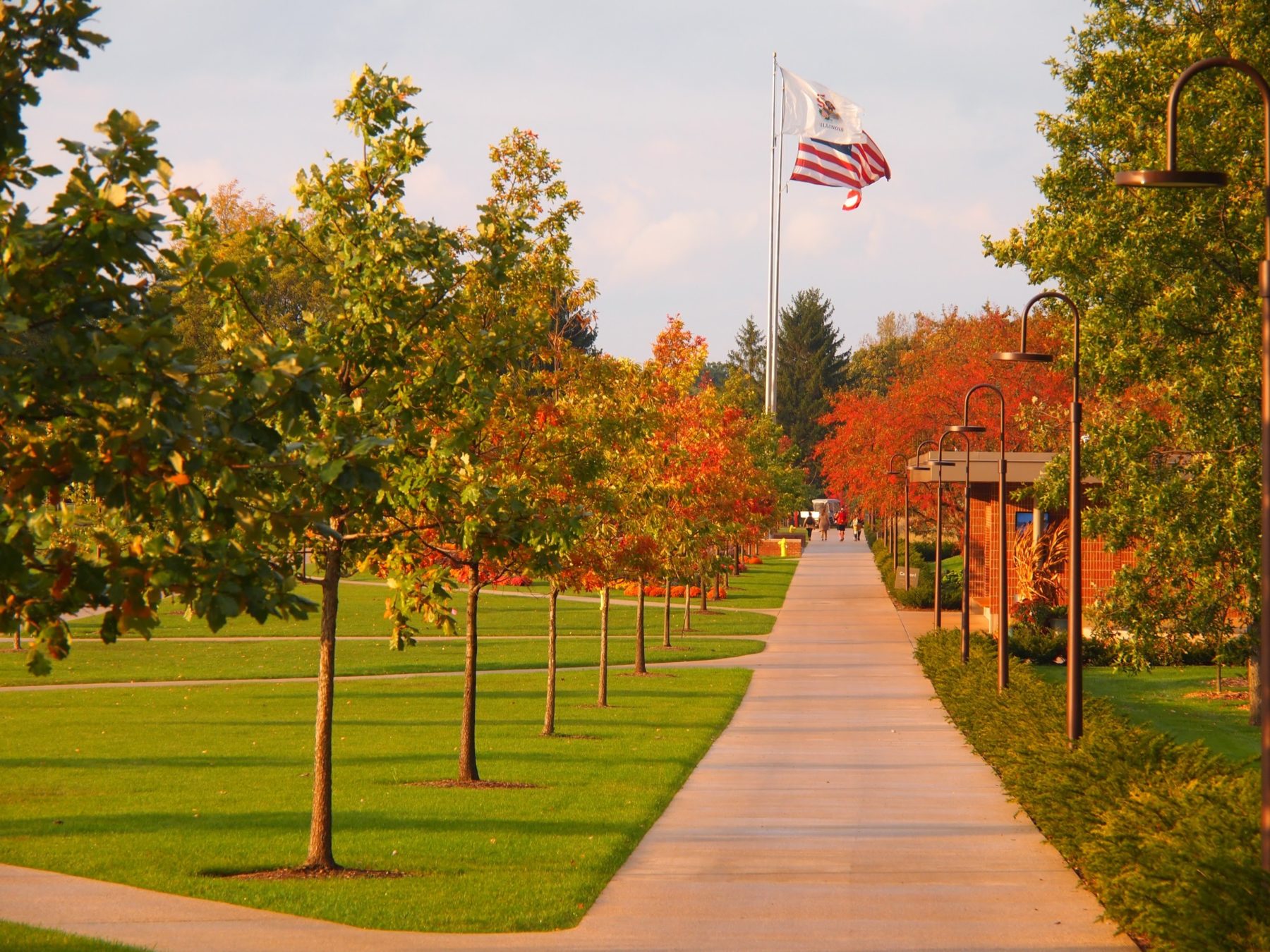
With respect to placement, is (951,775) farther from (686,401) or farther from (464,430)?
(686,401)

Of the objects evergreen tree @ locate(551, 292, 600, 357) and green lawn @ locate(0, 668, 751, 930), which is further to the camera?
evergreen tree @ locate(551, 292, 600, 357)

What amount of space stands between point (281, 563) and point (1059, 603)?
30406mm

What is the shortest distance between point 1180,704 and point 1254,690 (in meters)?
2.26

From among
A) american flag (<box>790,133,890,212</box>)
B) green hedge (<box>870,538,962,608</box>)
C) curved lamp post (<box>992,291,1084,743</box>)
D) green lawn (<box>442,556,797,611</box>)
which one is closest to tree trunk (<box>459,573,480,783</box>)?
curved lamp post (<box>992,291,1084,743</box>)

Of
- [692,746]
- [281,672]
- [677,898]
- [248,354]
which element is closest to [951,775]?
[692,746]

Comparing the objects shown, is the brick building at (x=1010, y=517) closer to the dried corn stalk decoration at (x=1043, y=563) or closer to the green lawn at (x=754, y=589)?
the dried corn stalk decoration at (x=1043, y=563)

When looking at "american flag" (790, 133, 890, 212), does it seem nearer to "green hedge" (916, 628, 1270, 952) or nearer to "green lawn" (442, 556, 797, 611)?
"green lawn" (442, 556, 797, 611)

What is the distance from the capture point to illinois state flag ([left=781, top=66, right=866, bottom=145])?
59094 millimetres

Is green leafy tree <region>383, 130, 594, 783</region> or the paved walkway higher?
green leafy tree <region>383, 130, 594, 783</region>

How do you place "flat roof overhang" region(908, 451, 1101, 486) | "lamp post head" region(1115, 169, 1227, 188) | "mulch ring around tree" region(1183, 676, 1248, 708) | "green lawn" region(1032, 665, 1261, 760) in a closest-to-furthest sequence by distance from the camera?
"lamp post head" region(1115, 169, 1227, 188) → "green lawn" region(1032, 665, 1261, 760) → "mulch ring around tree" region(1183, 676, 1248, 708) → "flat roof overhang" region(908, 451, 1101, 486)

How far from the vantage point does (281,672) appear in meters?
30.5

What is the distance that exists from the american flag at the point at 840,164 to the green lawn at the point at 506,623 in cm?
1875

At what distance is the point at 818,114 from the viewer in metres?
61.3

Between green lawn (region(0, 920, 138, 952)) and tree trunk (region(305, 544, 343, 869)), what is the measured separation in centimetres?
261
